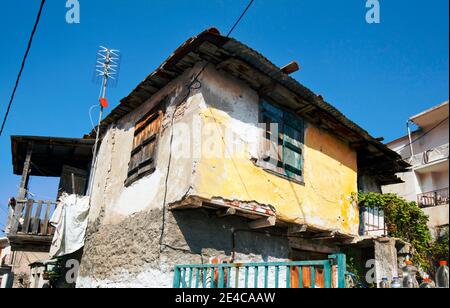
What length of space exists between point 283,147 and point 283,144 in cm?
7

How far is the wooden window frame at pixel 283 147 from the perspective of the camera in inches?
301

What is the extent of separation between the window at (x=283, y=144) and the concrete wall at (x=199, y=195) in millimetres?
239

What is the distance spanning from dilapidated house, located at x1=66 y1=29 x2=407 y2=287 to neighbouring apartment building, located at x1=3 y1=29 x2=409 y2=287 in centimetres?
2

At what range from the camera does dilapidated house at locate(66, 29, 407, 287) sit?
259 inches

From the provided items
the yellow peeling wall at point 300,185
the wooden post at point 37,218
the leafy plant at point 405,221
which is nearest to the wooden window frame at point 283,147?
the yellow peeling wall at point 300,185

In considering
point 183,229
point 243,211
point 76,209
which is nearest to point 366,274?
point 243,211

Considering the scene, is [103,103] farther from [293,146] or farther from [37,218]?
[293,146]

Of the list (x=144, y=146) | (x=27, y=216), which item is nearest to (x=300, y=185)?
(x=144, y=146)

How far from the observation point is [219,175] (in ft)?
22.0

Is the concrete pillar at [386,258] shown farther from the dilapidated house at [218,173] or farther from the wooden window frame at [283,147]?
the wooden window frame at [283,147]

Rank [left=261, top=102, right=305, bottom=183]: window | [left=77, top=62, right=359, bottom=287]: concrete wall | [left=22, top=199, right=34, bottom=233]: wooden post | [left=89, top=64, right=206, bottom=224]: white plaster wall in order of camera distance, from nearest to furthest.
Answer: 1. [left=77, top=62, right=359, bottom=287]: concrete wall
2. [left=89, top=64, right=206, bottom=224]: white plaster wall
3. [left=261, top=102, right=305, bottom=183]: window
4. [left=22, top=199, right=34, bottom=233]: wooden post

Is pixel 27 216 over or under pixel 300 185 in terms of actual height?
under

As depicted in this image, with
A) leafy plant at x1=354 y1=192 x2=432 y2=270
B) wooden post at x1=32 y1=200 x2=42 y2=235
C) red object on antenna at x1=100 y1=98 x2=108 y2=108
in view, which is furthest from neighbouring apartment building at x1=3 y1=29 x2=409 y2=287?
red object on antenna at x1=100 y1=98 x2=108 y2=108

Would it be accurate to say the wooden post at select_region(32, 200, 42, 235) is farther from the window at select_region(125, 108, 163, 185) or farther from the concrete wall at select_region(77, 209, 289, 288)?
the window at select_region(125, 108, 163, 185)
